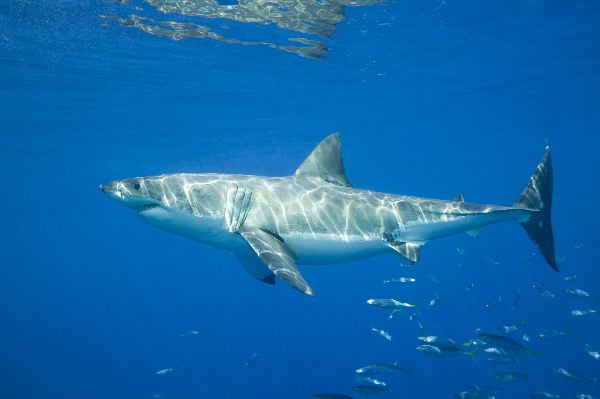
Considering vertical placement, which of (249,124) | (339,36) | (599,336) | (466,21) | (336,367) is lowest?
(336,367)

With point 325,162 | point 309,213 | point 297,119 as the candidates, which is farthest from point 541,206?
point 297,119

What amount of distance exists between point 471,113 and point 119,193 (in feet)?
101

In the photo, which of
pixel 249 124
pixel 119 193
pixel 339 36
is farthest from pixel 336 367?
pixel 119 193

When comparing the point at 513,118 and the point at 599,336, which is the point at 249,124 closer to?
the point at 513,118

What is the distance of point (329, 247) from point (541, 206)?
150 inches

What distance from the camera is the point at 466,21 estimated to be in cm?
1438

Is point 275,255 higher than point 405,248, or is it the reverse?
point 275,255

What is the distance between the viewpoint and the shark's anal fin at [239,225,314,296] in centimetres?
435

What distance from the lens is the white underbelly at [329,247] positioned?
20.1 ft

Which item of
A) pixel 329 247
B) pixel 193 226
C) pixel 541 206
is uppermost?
pixel 541 206

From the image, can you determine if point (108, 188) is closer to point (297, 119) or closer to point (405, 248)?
point (405, 248)

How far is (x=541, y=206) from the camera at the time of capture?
7.16 m

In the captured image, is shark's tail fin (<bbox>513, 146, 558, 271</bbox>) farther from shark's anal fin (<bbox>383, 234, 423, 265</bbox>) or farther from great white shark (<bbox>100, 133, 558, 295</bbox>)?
shark's anal fin (<bbox>383, 234, 423, 265</bbox>)

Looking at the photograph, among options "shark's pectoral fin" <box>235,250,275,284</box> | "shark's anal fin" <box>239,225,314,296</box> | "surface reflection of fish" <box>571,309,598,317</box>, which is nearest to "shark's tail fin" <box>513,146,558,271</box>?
"shark's anal fin" <box>239,225,314,296</box>
